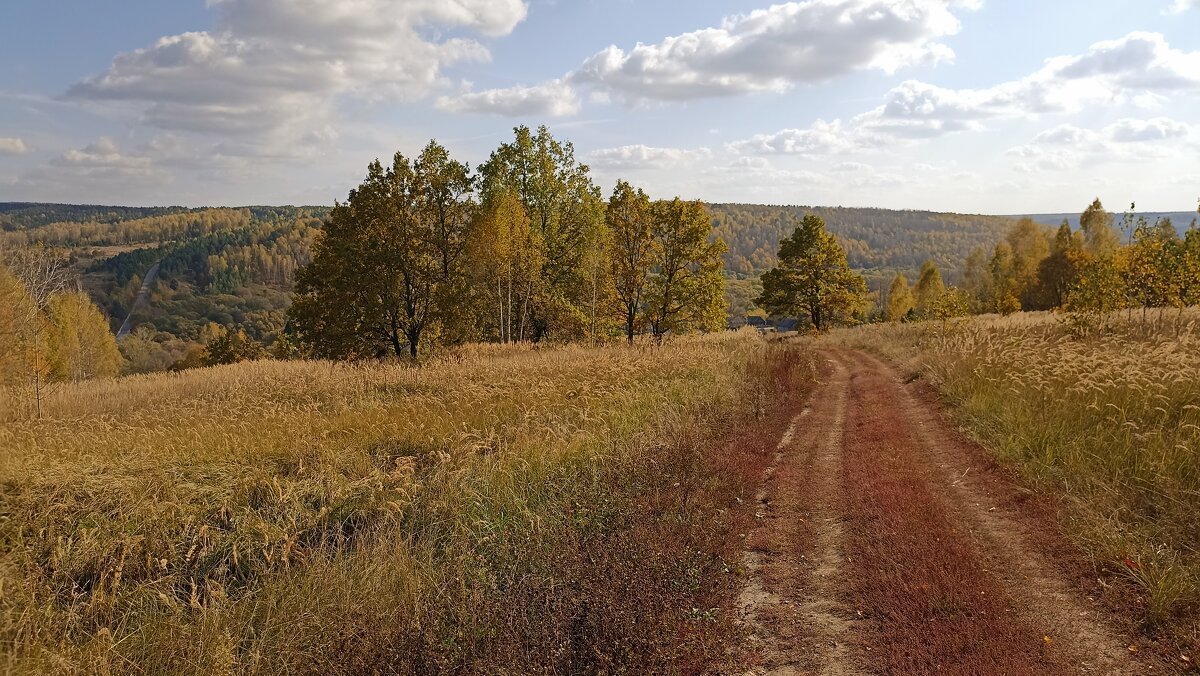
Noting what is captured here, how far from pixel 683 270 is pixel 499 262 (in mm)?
12086

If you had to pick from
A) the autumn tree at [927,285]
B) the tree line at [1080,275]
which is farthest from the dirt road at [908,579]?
the autumn tree at [927,285]

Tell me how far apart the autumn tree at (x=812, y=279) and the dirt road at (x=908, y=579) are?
37.1m

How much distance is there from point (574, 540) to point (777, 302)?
42.0m

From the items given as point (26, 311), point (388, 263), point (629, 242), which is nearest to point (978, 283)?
point (629, 242)

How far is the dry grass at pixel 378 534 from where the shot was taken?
4207 millimetres

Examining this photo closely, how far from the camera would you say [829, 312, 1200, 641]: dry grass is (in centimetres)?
517

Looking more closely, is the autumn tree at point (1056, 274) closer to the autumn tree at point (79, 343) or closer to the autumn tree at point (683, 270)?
the autumn tree at point (683, 270)

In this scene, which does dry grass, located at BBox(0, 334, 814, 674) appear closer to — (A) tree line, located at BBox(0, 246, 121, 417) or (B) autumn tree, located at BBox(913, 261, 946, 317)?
(A) tree line, located at BBox(0, 246, 121, 417)

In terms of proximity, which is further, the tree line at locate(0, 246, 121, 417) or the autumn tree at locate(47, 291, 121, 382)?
the autumn tree at locate(47, 291, 121, 382)

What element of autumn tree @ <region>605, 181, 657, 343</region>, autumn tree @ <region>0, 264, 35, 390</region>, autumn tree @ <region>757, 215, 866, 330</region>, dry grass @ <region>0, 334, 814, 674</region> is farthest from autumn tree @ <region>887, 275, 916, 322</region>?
autumn tree @ <region>0, 264, 35, 390</region>

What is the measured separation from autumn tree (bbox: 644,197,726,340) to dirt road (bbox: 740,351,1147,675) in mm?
24074

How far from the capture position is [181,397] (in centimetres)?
1469

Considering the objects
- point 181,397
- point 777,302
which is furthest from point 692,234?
point 181,397

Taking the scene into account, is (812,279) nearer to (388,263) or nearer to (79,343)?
(388,263)
